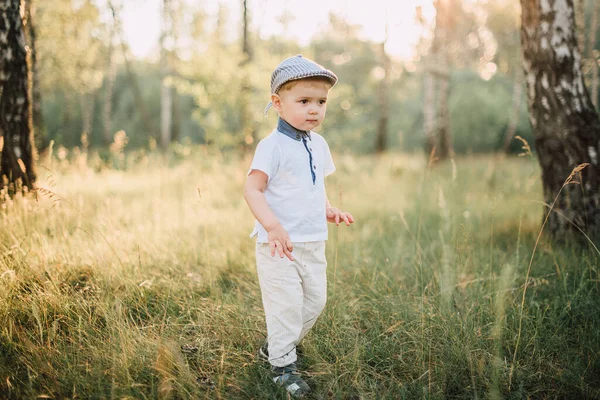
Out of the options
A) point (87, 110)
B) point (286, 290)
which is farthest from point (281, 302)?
point (87, 110)

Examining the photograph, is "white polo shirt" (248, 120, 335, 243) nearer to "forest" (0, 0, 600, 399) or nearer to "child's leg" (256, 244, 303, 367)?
"child's leg" (256, 244, 303, 367)

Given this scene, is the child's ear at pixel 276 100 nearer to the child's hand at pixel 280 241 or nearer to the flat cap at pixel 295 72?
the flat cap at pixel 295 72

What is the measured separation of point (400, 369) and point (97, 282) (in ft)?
6.43

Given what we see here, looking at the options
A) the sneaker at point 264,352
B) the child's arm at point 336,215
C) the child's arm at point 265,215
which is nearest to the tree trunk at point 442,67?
the child's arm at point 336,215

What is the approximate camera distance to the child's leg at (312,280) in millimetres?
2115

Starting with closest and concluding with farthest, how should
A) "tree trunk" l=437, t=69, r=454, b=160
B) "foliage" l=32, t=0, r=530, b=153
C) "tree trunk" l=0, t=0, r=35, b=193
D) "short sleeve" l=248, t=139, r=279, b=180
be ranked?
1. "short sleeve" l=248, t=139, r=279, b=180
2. "tree trunk" l=0, t=0, r=35, b=193
3. "foliage" l=32, t=0, r=530, b=153
4. "tree trunk" l=437, t=69, r=454, b=160

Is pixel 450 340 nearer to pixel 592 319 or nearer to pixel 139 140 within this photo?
pixel 592 319

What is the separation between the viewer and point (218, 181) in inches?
268

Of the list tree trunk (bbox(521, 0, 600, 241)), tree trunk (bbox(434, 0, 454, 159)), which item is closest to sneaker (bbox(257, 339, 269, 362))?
tree trunk (bbox(521, 0, 600, 241))

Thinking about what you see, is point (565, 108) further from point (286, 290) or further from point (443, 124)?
point (443, 124)

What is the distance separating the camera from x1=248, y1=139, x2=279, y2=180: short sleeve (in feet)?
6.50

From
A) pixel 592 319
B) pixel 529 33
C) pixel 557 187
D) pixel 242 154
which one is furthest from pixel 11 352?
pixel 242 154

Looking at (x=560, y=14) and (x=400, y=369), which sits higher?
(x=560, y=14)

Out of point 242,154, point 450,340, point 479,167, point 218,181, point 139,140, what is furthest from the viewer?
point 139,140
